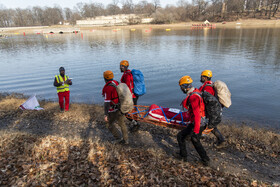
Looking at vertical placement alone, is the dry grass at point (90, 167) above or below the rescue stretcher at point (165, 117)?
below

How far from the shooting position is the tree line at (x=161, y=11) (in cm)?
10625

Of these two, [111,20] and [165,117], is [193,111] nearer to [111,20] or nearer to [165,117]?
[165,117]

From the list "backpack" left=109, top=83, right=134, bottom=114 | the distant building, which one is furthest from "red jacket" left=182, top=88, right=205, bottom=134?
the distant building

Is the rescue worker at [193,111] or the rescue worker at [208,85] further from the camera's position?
the rescue worker at [208,85]

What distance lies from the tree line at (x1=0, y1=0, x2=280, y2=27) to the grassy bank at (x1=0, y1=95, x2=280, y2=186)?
346 feet

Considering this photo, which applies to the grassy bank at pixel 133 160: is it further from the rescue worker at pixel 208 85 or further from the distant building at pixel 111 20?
the distant building at pixel 111 20

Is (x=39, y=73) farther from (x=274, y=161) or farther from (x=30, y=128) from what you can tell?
(x=274, y=161)

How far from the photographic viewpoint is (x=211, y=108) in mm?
4801

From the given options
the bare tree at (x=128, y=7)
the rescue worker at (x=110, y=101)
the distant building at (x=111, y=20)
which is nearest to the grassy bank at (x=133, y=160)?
the rescue worker at (x=110, y=101)

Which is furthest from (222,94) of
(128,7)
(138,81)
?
(128,7)

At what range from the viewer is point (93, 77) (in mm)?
17719

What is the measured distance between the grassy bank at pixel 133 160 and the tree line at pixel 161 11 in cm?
10531

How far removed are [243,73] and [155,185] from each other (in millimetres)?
16453

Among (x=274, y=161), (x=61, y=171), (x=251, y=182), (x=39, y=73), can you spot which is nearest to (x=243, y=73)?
(x=274, y=161)
